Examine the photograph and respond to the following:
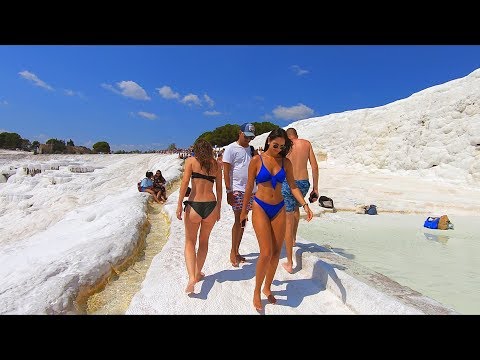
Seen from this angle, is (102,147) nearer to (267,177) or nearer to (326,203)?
(326,203)

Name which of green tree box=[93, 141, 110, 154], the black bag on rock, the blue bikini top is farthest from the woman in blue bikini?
green tree box=[93, 141, 110, 154]

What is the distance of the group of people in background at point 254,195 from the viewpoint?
305 centimetres

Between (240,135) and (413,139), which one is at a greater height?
(413,139)

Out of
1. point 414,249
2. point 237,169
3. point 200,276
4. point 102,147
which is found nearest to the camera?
point 200,276

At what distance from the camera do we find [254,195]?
327 centimetres

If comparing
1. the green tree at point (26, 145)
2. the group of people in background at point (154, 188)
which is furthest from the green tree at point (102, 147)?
the group of people in background at point (154, 188)

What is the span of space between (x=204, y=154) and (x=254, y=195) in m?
0.70

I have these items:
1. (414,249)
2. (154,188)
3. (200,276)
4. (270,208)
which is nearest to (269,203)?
(270,208)

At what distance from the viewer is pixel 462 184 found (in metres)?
15.2
